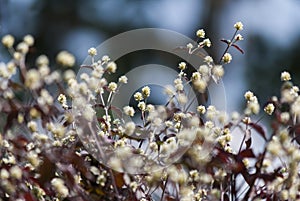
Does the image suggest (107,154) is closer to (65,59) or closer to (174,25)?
(65,59)

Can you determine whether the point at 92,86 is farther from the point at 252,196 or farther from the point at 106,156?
the point at 252,196

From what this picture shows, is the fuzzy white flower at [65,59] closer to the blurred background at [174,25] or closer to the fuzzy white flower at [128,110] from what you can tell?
the fuzzy white flower at [128,110]

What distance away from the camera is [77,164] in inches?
41.3

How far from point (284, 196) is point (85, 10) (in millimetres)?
6736

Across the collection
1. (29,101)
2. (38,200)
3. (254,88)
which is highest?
(254,88)

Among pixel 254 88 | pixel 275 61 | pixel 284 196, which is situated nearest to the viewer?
pixel 284 196

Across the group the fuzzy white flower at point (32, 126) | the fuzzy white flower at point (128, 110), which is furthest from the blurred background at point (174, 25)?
the fuzzy white flower at point (32, 126)

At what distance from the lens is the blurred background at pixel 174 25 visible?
686 centimetres

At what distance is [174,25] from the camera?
23.3 ft

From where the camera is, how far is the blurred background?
686cm

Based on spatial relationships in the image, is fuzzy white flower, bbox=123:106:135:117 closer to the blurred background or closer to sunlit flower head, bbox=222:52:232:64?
sunlit flower head, bbox=222:52:232:64

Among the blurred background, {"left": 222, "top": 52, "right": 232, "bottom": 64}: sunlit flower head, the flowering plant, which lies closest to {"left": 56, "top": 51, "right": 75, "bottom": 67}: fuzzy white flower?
the flowering plant

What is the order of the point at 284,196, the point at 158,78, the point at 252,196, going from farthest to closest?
the point at 158,78
the point at 252,196
the point at 284,196

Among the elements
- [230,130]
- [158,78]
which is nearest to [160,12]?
[158,78]
